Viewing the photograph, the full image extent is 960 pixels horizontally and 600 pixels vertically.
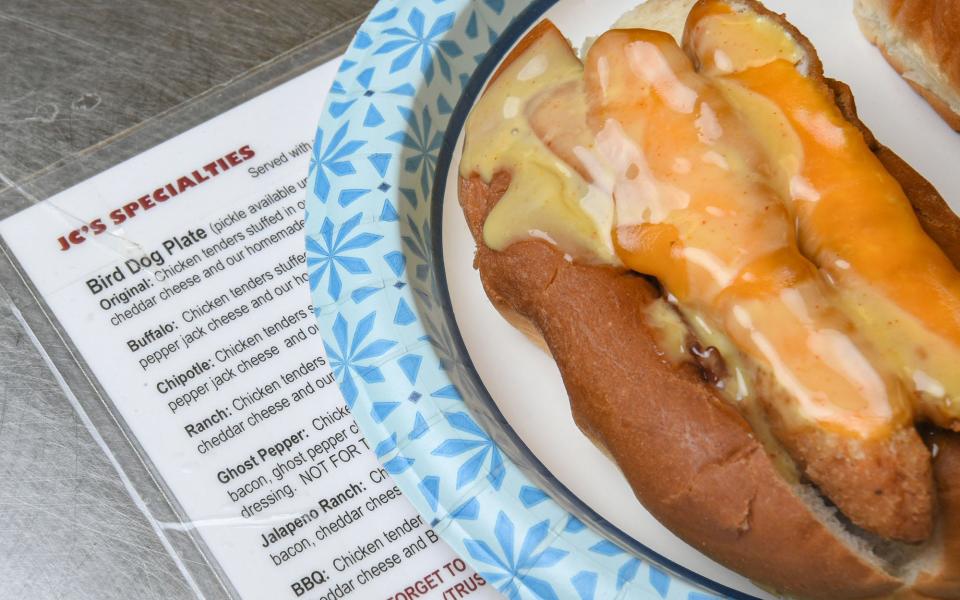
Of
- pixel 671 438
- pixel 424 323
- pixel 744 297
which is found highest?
pixel 744 297

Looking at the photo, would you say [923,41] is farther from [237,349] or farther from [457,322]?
[237,349]

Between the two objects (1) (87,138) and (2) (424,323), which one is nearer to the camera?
(2) (424,323)

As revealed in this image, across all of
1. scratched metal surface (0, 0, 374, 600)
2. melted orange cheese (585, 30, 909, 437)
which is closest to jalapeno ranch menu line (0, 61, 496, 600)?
scratched metal surface (0, 0, 374, 600)

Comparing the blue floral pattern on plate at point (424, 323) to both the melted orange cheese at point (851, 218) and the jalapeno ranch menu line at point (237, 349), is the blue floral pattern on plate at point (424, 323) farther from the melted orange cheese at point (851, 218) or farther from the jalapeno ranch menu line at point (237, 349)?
the melted orange cheese at point (851, 218)

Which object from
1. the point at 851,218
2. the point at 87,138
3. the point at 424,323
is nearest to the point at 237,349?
the point at 424,323

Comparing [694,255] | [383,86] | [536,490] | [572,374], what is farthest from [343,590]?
[383,86]

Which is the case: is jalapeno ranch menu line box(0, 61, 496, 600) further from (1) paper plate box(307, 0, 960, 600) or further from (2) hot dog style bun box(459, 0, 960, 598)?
(2) hot dog style bun box(459, 0, 960, 598)

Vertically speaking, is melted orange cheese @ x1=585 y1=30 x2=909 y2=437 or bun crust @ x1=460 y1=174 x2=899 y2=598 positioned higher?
melted orange cheese @ x1=585 y1=30 x2=909 y2=437

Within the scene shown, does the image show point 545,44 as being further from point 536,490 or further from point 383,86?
point 536,490
